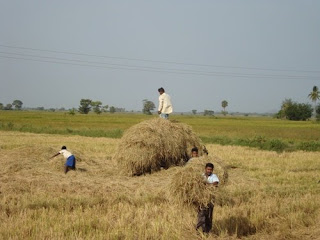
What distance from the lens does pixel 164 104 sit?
1421cm

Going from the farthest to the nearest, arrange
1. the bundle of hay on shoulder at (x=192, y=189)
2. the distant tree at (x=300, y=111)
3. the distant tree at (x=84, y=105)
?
the distant tree at (x=84, y=105)
the distant tree at (x=300, y=111)
the bundle of hay on shoulder at (x=192, y=189)

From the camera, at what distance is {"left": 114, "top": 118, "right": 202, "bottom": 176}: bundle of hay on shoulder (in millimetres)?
12961

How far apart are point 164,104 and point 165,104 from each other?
0.04 metres

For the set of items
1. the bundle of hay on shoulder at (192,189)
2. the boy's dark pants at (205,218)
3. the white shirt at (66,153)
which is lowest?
the boy's dark pants at (205,218)

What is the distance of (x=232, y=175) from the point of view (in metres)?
13.0

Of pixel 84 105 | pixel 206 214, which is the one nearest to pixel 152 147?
pixel 206 214

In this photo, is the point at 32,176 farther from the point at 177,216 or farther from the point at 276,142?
the point at 276,142

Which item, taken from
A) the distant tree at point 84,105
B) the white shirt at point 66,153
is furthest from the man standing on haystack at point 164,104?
the distant tree at point 84,105

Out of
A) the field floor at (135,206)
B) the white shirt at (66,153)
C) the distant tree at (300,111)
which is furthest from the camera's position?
the distant tree at (300,111)

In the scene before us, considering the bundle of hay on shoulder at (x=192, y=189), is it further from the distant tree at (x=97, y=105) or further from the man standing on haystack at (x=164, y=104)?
the distant tree at (x=97, y=105)

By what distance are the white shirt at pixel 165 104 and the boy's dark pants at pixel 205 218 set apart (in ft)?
25.9

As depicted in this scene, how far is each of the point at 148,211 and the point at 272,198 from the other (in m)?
3.12

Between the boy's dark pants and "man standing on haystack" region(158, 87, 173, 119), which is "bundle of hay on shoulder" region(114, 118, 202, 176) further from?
the boy's dark pants

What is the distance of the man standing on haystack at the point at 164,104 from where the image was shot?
46.2 ft
